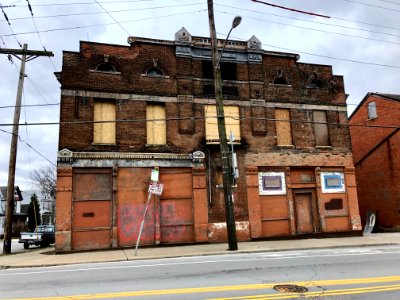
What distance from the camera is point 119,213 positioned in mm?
17625

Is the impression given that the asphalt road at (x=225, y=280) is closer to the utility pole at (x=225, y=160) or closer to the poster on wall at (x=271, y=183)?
the utility pole at (x=225, y=160)

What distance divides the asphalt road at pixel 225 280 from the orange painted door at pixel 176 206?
21.5 feet

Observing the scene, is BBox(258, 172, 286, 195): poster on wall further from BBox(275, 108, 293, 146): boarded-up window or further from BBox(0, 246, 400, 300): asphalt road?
BBox(0, 246, 400, 300): asphalt road

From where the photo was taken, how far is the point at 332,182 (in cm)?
2100

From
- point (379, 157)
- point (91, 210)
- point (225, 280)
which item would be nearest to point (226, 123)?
point (91, 210)

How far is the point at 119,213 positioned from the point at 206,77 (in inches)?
318

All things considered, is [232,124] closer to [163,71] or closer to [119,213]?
[163,71]

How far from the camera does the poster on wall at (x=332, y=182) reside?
20844mm

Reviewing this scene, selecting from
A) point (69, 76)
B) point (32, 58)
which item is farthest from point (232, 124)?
point (32, 58)

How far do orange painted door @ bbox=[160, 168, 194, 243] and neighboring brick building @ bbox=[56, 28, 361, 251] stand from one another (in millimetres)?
48

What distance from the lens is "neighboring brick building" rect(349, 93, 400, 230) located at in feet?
82.9

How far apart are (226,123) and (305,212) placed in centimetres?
623

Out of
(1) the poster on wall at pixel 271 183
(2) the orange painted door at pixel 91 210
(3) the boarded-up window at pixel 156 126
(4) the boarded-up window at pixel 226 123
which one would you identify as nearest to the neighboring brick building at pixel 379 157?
(1) the poster on wall at pixel 271 183

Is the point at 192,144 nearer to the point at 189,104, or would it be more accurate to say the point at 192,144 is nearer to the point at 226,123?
the point at 189,104
